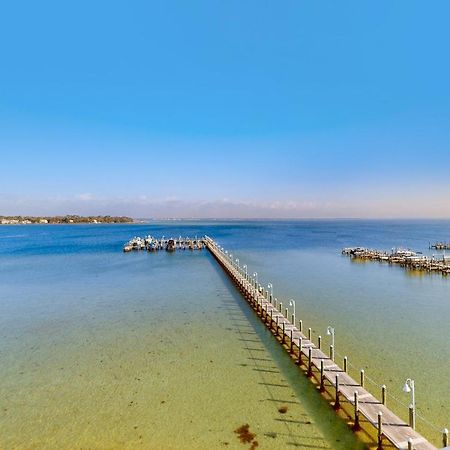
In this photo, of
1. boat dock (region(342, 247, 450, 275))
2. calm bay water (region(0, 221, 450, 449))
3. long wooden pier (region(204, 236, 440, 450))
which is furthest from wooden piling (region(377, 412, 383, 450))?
boat dock (region(342, 247, 450, 275))

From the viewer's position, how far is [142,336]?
1872 centimetres

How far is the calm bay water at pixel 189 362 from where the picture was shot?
10594 millimetres

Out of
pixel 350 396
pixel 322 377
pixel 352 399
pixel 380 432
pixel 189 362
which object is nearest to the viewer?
pixel 380 432

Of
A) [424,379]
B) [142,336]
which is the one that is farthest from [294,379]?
[142,336]

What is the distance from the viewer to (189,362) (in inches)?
601

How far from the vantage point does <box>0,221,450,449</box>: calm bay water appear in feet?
34.8

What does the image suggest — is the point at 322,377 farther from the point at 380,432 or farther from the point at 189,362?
the point at 189,362

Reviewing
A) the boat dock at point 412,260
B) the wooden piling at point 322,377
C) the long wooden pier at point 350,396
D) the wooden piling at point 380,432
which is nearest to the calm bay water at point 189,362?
the wooden piling at point 322,377

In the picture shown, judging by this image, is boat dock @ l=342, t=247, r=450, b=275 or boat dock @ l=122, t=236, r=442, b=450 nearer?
boat dock @ l=122, t=236, r=442, b=450

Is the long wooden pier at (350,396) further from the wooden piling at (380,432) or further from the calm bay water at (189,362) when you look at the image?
the calm bay water at (189,362)

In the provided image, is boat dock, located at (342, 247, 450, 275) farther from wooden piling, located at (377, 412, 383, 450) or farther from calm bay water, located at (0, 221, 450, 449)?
wooden piling, located at (377, 412, 383, 450)

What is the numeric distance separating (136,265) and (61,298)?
1842cm

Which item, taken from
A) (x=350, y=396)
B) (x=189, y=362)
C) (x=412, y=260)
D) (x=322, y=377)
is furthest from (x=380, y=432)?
(x=412, y=260)

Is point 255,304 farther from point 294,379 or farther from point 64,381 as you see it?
point 64,381
